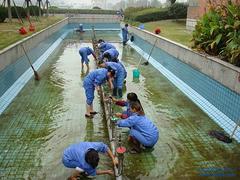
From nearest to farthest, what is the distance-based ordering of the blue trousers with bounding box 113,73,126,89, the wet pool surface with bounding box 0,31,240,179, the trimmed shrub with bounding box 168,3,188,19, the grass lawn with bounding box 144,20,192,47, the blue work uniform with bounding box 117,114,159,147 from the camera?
the wet pool surface with bounding box 0,31,240,179 → the blue work uniform with bounding box 117,114,159,147 → the blue trousers with bounding box 113,73,126,89 → the grass lawn with bounding box 144,20,192,47 → the trimmed shrub with bounding box 168,3,188,19

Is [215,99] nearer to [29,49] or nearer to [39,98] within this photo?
[39,98]

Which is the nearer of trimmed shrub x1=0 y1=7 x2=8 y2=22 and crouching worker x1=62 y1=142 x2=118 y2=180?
crouching worker x1=62 y1=142 x2=118 y2=180

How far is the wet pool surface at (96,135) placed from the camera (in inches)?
A: 231

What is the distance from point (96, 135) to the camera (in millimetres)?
7344

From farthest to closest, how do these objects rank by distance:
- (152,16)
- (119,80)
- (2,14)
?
(152,16) < (2,14) < (119,80)

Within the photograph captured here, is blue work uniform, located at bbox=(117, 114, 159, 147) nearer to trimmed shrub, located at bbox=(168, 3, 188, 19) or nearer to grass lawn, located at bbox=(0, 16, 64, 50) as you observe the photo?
grass lawn, located at bbox=(0, 16, 64, 50)

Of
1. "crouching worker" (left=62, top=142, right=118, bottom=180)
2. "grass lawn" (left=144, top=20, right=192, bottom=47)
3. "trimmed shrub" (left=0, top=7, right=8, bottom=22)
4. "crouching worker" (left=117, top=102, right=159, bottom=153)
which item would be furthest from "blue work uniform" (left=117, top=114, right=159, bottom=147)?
"trimmed shrub" (left=0, top=7, right=8, bottom=22)

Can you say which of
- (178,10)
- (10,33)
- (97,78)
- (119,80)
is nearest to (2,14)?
(10,33)

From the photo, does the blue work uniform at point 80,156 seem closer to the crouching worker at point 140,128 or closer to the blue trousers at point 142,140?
the crouching worker at point 140,128

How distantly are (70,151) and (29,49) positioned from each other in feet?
36.5

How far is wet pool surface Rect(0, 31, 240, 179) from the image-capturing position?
19.3 ft

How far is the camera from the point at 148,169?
19.4 ft

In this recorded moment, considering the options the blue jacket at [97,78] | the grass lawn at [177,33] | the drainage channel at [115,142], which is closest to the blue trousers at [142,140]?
the drainage channel at [115,142]

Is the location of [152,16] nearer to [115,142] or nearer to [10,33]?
[10,33]
